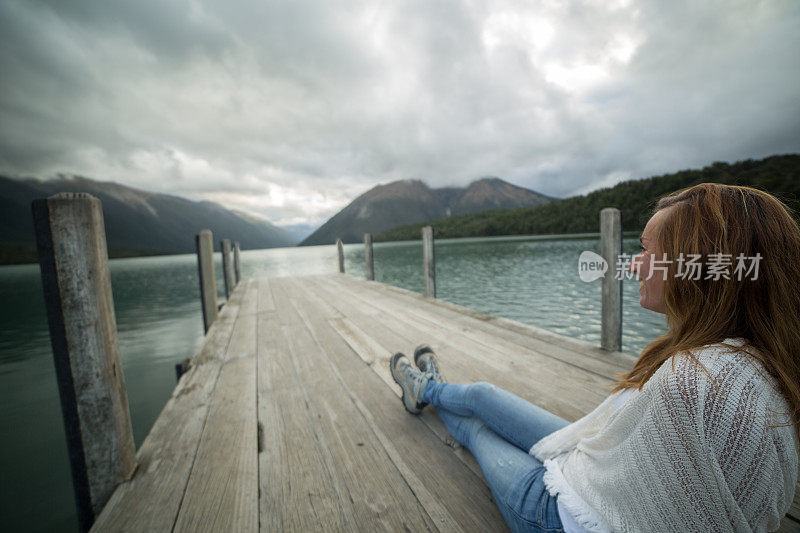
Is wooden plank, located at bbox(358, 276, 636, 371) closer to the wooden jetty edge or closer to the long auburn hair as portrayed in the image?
the wooden jetty edge

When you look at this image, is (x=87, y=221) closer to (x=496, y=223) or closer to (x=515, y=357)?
(x=515, y=357)

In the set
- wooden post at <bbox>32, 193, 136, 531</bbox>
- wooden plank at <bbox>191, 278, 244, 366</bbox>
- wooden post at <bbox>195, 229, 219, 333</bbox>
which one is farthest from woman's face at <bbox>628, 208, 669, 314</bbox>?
wooden post at <bbox>195, 229, 219, 333</bbox>

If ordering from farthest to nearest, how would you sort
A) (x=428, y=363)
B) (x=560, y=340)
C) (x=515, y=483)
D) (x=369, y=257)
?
(x=369, y=257) → (x=560, y=340) → (x=428, y=363) → (x=515, y=483)

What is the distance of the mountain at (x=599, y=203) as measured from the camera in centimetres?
2955

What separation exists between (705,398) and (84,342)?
2.37m

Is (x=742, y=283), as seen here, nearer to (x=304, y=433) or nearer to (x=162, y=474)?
(x=304, y=433)

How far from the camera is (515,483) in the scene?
1.24m

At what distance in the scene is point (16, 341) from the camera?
10.6 meters

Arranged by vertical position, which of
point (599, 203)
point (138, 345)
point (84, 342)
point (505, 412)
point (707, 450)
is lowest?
point (138, 345)

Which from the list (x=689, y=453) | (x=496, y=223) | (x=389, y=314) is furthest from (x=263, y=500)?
(x=496, y=223)

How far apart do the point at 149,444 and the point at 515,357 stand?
9.70ft

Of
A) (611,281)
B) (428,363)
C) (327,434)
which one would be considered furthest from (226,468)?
(611,281)

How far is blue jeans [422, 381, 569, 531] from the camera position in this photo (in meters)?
1.15

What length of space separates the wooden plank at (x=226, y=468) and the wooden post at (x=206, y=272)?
402 cm
